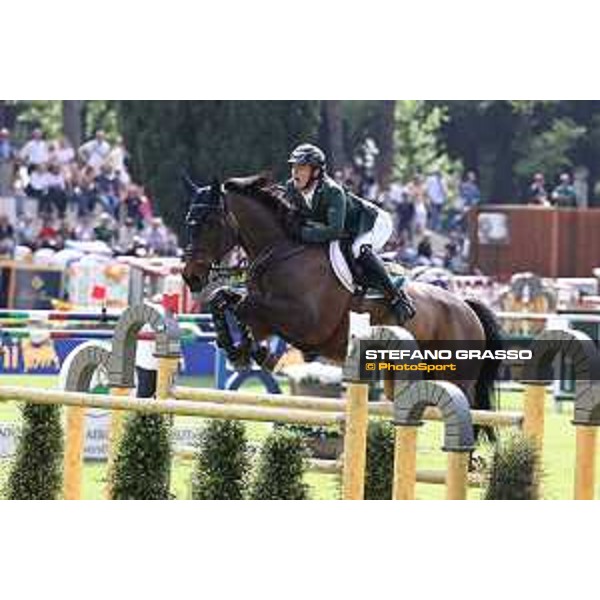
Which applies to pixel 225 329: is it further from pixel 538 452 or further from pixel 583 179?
pixel 583 179

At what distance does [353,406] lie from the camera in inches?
335

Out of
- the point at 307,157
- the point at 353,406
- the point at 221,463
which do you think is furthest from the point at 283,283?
the point at 353,406

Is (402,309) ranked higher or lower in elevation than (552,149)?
lower

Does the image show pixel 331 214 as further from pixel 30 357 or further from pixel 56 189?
pixel 56 189

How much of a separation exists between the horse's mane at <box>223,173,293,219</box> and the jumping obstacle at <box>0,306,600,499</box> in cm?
167

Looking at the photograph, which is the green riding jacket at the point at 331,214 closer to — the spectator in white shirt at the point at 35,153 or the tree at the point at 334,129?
the spectator in white shirt at the point at 35,153

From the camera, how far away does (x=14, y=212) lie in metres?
22.3

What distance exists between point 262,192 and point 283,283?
1.74 ft

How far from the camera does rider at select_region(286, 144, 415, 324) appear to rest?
36.6 feet

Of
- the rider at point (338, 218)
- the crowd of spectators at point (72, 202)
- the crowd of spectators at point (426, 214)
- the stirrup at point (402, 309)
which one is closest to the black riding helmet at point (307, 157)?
the rider at point (338, 218)

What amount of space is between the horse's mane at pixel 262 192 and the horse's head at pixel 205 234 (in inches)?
5.1

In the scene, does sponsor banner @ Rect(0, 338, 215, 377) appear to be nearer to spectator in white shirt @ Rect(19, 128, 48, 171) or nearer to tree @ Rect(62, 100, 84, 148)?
spectator in white shirt @ Rect(19, 128, 48, 171)

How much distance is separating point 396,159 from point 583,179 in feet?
11.5

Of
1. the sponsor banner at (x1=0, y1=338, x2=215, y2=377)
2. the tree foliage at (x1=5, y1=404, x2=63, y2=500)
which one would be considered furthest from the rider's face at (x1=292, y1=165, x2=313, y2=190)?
the sponsor banner at (x1=0, y1=338, x2=215, y2=377)
